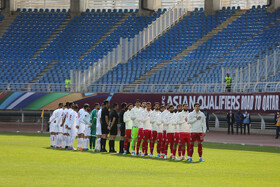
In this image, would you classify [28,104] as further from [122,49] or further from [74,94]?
[122,49]

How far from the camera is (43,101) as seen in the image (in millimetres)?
44688

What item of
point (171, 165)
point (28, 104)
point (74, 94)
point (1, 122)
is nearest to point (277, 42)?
point (74, 94)

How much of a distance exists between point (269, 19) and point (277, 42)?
5113 mm

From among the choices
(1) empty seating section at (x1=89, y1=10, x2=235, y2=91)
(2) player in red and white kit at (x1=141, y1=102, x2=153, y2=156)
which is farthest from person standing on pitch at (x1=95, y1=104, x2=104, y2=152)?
(1) empty seating section at (x1=89, y1=10, x2=235, y2=91)

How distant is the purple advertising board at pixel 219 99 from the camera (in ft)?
119

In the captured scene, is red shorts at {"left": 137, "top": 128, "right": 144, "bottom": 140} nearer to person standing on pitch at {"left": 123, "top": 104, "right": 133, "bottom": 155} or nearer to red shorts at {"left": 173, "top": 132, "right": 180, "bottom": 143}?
person standing on pitch at {"left": 123, "top": 104, "right": 133, "bottom": 155}

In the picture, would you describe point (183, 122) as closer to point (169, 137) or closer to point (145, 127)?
point (169, 137)

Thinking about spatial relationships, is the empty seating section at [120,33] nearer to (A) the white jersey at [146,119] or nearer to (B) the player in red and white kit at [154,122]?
(A) the white jersey at [146,119]

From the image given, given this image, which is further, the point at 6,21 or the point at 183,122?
the point at 6,21

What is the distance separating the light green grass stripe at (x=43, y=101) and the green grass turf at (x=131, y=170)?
21336 mm

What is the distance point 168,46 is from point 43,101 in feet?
41.5

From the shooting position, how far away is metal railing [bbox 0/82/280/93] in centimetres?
3756

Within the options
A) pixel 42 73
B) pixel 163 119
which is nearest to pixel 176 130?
pixel 163 119

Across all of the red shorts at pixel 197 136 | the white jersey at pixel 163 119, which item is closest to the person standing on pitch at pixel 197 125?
the red shorts at pixel 197 136
